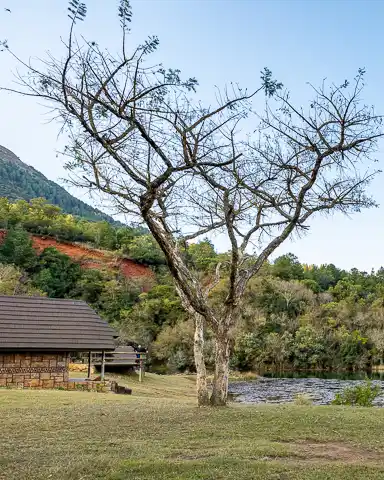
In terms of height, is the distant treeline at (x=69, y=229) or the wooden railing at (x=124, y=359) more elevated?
the distant treeline at (x=69, y=229)

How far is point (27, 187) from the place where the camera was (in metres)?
70.2

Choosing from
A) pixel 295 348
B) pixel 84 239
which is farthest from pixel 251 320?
pixel 84 239

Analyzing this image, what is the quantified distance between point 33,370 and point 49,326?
193 cm

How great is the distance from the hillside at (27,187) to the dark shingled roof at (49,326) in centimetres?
4700

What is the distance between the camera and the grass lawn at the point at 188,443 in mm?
5328

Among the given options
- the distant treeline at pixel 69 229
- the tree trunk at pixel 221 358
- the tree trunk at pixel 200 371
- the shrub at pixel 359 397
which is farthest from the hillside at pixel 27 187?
the tree trunk at pixel 221 358

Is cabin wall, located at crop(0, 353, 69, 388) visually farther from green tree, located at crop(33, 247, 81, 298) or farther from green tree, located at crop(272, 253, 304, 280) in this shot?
green tree, located at crop(272, 253, 304, 280)

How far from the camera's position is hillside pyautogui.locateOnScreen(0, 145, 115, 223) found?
67.6 metres

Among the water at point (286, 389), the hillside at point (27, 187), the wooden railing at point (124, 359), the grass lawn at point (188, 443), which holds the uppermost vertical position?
the hillside at point (27, 187)

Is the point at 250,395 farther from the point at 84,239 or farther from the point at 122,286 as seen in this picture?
the point at 84,239

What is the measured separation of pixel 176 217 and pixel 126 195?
2.25m

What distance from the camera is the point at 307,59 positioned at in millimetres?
10938

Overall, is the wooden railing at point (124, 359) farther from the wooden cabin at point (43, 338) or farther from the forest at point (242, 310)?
the forest at point (242, 310)

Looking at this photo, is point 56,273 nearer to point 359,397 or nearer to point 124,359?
point 124,359
